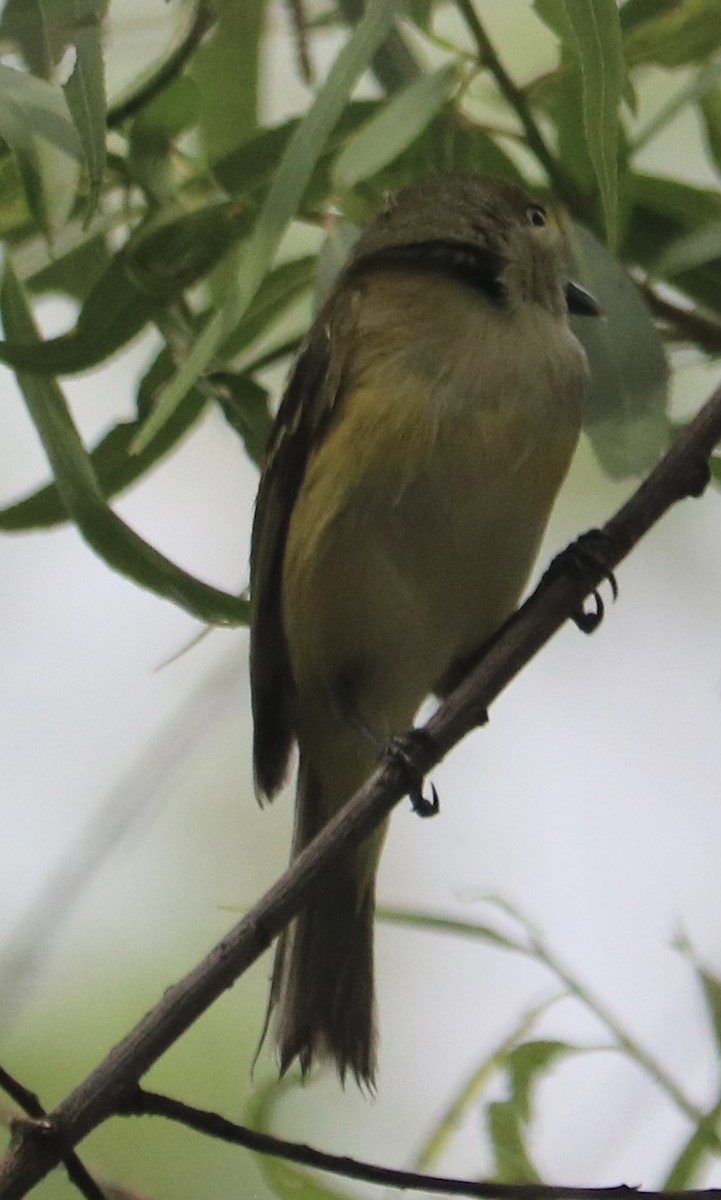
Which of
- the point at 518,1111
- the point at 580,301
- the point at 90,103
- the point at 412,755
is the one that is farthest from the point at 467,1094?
the point at 90,103

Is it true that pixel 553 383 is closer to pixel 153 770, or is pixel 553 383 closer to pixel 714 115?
pixel 714 115

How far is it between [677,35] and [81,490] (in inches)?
31.1

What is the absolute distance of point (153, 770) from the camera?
2.61 meters

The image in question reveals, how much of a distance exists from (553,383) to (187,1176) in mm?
1232

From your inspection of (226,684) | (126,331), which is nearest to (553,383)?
(126,331)

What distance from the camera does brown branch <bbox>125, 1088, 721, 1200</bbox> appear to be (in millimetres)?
1208

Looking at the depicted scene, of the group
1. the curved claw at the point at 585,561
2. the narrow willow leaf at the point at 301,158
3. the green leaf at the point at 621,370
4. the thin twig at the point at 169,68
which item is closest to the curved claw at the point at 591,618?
the curved claw at the point at 585,561

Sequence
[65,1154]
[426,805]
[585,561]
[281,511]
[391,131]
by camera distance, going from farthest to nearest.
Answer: [281,511] < [426,805] < [585,561] < [391,131] < [65,1154]

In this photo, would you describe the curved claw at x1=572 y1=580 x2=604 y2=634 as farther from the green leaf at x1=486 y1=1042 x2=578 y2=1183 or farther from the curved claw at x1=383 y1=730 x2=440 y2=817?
the green leaf at x1=486 y1=1042 x2=578 y2=1183

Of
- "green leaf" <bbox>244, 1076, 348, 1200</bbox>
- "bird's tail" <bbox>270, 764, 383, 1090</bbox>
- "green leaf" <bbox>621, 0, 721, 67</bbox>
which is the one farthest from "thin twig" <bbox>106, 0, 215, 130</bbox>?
"green leaf" <bbox>244, 1076, 348, 1200</bbox>

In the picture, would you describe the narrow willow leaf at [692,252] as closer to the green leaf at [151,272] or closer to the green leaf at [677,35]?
the green leaf at [677,35]

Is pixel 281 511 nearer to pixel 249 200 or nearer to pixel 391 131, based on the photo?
pixel 249 200

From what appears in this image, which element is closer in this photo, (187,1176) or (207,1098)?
(187,1176)

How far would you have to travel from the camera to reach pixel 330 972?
79.3 inches
